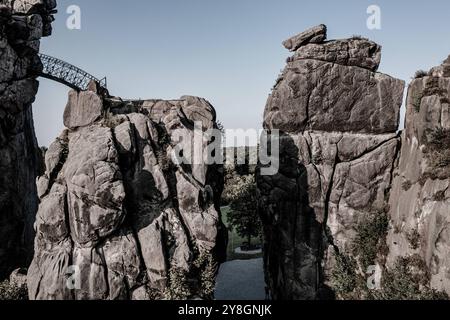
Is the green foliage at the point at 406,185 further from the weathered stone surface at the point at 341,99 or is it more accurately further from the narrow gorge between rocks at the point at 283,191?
the weathered stone surface at the point at 341,99

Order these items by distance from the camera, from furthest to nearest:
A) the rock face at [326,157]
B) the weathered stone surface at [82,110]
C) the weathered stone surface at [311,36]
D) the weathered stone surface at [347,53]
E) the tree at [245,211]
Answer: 1. the tree at [245,211]
2. the weathered stone surface at [311,36]
3. the weathered stone surface at [347,53]
4. the rock face at [326,157]
5. the weathered stone surface at [82,110]

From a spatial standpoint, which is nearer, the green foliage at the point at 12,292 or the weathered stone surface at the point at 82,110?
the green foliage at the point at 12,292

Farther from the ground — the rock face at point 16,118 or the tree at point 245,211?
the rock face at point 16,118

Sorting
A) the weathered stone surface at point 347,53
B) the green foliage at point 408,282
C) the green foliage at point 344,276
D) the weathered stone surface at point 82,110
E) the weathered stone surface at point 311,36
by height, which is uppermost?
the weathered stone surface at point 311,36

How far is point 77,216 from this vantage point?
22109 mm

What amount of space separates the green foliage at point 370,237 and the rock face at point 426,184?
0.80 metres

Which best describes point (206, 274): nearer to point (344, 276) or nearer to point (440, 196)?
point (344, 276)

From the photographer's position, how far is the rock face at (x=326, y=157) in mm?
28219

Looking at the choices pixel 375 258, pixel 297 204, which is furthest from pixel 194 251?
pixel 375 258

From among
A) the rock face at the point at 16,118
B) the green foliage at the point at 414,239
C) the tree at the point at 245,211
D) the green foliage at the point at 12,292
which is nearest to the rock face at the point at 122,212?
the green foliage at the point at 12,292

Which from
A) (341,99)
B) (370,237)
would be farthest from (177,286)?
(341,99)

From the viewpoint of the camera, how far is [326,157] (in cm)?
2886

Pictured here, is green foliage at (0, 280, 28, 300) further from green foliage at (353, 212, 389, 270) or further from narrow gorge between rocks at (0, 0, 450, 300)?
green foliage at (353, 212, 389, 270)

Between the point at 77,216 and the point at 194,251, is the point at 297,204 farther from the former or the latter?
the point at 77,216
